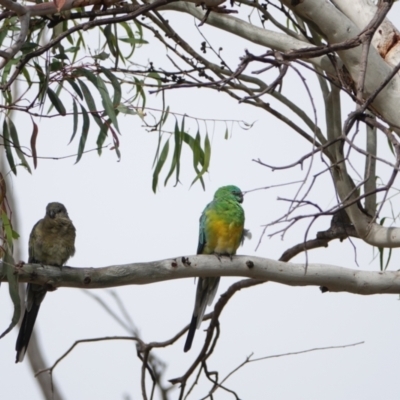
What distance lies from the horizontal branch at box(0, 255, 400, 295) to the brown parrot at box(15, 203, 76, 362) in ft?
2.76

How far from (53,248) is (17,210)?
77 cm

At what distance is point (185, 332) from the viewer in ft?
11.6

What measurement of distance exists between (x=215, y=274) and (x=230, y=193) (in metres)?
1.54

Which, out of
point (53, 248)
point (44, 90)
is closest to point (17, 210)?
point (53, 248)

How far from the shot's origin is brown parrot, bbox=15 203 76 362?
368 cm

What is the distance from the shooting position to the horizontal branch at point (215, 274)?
2.74 m

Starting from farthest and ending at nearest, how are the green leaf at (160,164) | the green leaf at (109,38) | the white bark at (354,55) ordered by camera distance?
the green leaf at (160,164)
the green leaf at (109,38)
the white bark at (354,55)

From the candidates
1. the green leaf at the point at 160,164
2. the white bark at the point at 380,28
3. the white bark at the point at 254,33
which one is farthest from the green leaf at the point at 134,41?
the white bark at the point at 380,28

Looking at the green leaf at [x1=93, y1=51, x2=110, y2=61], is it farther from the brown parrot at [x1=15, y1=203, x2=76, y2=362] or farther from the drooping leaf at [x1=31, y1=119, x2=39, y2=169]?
the brown parrot at [x1=15, y1=203, x2=76, y2=362]

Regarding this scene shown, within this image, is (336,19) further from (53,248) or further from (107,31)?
(53,248)

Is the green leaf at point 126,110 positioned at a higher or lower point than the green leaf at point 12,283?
higher

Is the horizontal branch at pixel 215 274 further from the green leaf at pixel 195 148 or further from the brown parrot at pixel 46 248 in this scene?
the green leaf at pixel 195 148

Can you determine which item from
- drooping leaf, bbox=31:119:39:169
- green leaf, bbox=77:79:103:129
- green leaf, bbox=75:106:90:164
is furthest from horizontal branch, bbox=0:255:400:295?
green leaf, bbox=77:79:103:129

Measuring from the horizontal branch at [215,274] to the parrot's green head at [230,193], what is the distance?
4.85ft
